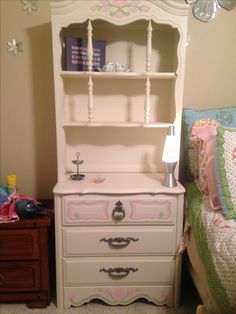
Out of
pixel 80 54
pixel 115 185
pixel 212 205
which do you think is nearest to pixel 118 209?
pixel 115 185

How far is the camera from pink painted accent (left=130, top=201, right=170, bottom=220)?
1533 millimetres

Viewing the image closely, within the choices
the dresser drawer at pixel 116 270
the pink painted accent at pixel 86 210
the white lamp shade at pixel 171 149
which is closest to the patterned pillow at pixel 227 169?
the white lamp shade at pixel 171 149

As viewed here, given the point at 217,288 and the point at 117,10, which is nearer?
the point at 217,288

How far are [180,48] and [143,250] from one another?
120 centimetres

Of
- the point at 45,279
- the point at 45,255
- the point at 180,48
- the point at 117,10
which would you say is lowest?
the point at 45,279

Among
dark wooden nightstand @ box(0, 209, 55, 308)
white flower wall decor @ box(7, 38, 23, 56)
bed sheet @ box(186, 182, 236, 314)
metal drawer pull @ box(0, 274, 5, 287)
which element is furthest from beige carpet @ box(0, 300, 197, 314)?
white flower wall decor @ box(7, 38, 23, 56)

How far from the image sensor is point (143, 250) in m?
1.58

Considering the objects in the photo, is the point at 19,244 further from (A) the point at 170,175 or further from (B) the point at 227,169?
(B) the point at 227,169

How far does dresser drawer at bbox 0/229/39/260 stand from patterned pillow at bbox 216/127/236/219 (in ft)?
3.49

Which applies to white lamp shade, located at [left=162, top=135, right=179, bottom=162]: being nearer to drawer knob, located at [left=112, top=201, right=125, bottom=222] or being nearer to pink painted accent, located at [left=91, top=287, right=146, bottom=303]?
drawer knob, located at [left=112, top=201, right=125, bottom=222]

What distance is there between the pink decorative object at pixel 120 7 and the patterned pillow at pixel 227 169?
2.69ft

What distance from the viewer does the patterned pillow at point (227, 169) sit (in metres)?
1.30

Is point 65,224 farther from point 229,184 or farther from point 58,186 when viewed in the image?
point 229,184

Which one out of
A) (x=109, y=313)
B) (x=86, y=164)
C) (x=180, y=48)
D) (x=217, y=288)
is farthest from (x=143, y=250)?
(x=180, y=48)
